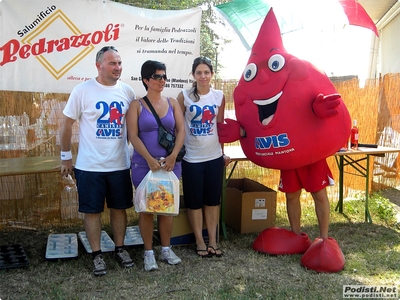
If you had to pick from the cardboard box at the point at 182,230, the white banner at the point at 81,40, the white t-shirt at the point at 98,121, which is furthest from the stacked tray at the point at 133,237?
the white banner at the point at 81,40

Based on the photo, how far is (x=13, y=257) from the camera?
368 cm

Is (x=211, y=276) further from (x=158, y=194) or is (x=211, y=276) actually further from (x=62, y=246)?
(x=62, y=246)

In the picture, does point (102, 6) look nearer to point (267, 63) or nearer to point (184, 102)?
point (184, 102)

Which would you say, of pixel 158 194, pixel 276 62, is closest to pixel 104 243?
pixel 158 194

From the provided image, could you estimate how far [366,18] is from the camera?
12.2 feet

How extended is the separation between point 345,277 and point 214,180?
1.32 meters

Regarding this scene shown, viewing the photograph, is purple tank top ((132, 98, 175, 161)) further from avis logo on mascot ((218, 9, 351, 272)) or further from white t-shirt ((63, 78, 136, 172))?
avis logo on mascot ((218, 9, 351, 272))

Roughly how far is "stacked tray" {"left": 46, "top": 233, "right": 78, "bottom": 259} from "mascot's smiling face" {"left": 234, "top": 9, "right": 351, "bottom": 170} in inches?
74.8

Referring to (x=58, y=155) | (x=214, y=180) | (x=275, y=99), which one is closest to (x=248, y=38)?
(x=275, y=99)

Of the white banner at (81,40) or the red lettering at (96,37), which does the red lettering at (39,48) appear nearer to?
the white banner at (81,40)

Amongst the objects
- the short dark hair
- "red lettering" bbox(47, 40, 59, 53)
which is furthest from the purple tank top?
"red lettering" bbox(47, 40, 59, 53)

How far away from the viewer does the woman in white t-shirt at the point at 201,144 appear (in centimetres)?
359

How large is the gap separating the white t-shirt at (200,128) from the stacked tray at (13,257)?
1658 mm

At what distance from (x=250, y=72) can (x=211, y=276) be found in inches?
67.4
